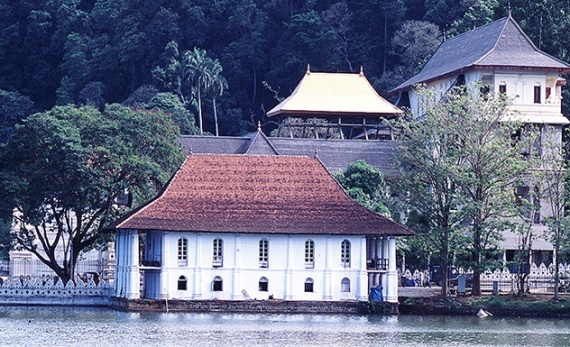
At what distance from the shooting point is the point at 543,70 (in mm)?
92062

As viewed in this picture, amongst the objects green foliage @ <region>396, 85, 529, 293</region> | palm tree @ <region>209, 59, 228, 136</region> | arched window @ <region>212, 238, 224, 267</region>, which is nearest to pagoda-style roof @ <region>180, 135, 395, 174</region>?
green foliage @ <region>396, 85, 529, 293</region>

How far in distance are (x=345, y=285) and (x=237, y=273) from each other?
4.93 m

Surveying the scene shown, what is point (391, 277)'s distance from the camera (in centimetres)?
6969

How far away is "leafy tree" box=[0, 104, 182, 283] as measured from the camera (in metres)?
71.4

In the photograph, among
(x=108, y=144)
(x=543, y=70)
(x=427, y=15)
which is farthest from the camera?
(x=427, y=15)

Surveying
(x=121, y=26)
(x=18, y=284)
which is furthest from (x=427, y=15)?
(x=18, y=284)

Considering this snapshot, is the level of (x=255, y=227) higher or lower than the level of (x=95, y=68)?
lower

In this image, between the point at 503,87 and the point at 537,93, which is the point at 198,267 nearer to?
the point at 503,87

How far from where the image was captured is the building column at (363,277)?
227ft

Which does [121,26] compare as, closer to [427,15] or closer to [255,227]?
[427,15]

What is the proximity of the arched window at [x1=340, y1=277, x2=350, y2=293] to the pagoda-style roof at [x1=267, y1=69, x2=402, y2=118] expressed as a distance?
28.2 m

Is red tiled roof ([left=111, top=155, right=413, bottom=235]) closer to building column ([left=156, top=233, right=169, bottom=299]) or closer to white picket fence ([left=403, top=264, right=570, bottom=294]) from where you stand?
building column ([left=156, top=233, right=169, bottom=299])

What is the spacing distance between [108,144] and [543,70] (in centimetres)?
3066

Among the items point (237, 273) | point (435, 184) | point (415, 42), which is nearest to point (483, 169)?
point (435, 184)
